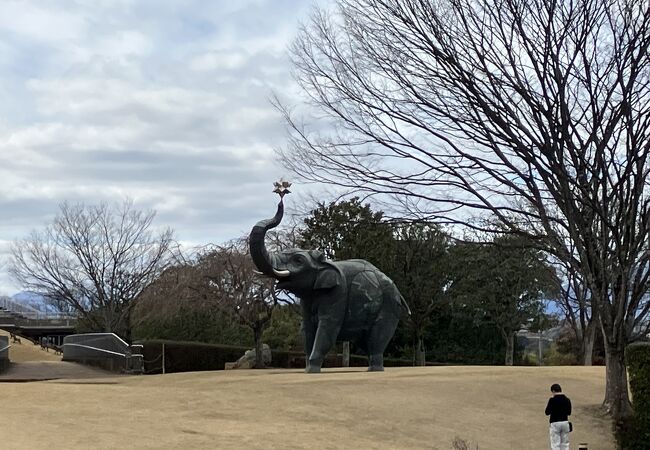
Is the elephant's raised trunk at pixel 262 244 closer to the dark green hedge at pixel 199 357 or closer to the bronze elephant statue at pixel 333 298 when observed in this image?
the bronze elephant statue at pixel 333 298

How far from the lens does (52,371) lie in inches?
1008

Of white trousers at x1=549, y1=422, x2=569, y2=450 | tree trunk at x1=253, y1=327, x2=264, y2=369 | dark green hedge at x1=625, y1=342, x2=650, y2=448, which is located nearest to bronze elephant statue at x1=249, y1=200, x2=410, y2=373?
tree trunk at x1=253, y1=327, x2=264, y2=369

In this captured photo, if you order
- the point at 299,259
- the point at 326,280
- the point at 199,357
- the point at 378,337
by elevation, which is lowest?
the point at 199,357

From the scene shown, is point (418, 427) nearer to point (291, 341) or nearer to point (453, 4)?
point (453, 4)

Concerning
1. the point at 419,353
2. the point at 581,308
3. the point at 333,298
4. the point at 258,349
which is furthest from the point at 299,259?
the point at 419,353

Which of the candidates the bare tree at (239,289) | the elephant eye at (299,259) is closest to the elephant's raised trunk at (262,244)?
the elephant eye at (299,259)

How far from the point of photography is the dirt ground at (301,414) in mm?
10719

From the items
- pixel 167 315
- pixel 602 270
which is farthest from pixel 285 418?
pixel 167 315

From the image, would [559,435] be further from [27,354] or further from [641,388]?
[27,354]

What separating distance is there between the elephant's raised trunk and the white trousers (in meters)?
8.36

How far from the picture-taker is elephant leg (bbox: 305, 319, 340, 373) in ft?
61.7

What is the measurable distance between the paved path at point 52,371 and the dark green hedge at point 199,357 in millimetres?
3665

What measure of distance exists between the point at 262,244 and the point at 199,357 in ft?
52.0

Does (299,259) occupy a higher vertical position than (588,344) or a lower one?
higher
